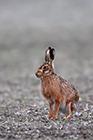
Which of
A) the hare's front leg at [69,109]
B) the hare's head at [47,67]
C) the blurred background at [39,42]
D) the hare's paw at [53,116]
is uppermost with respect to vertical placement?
the blurred background at [39,42]

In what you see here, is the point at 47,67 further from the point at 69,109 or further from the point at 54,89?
the point at 69,109

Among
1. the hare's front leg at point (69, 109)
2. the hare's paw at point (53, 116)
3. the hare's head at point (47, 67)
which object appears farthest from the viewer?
the hare's front leg at point (69, 109)

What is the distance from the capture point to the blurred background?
19352 millimetres

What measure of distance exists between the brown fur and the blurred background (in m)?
3.77

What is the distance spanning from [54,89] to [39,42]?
56.0 ft

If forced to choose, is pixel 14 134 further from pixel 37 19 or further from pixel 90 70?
pixel 37 19

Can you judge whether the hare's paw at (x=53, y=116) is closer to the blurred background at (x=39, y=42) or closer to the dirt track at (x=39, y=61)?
the dirt track at (x=39, y=61)

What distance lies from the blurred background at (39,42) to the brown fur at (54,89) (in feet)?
12.4

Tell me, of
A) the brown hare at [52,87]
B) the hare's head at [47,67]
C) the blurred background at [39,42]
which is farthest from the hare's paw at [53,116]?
the blurred background at [39,42]

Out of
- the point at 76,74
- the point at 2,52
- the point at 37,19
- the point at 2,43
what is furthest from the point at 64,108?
the point at 37,19

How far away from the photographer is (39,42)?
1131 inches

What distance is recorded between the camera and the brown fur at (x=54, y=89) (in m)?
11.6

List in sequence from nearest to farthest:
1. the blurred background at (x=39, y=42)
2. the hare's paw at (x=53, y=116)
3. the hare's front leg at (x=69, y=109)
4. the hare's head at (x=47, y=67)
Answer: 1. the hare's head at (x=47, y=67)
2. the hare's paw at (x=53, y=116)
3. the hare's front leg at (x=69, y=109)
4. the blurred background at (x=39, y=42)

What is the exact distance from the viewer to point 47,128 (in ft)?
37.5
